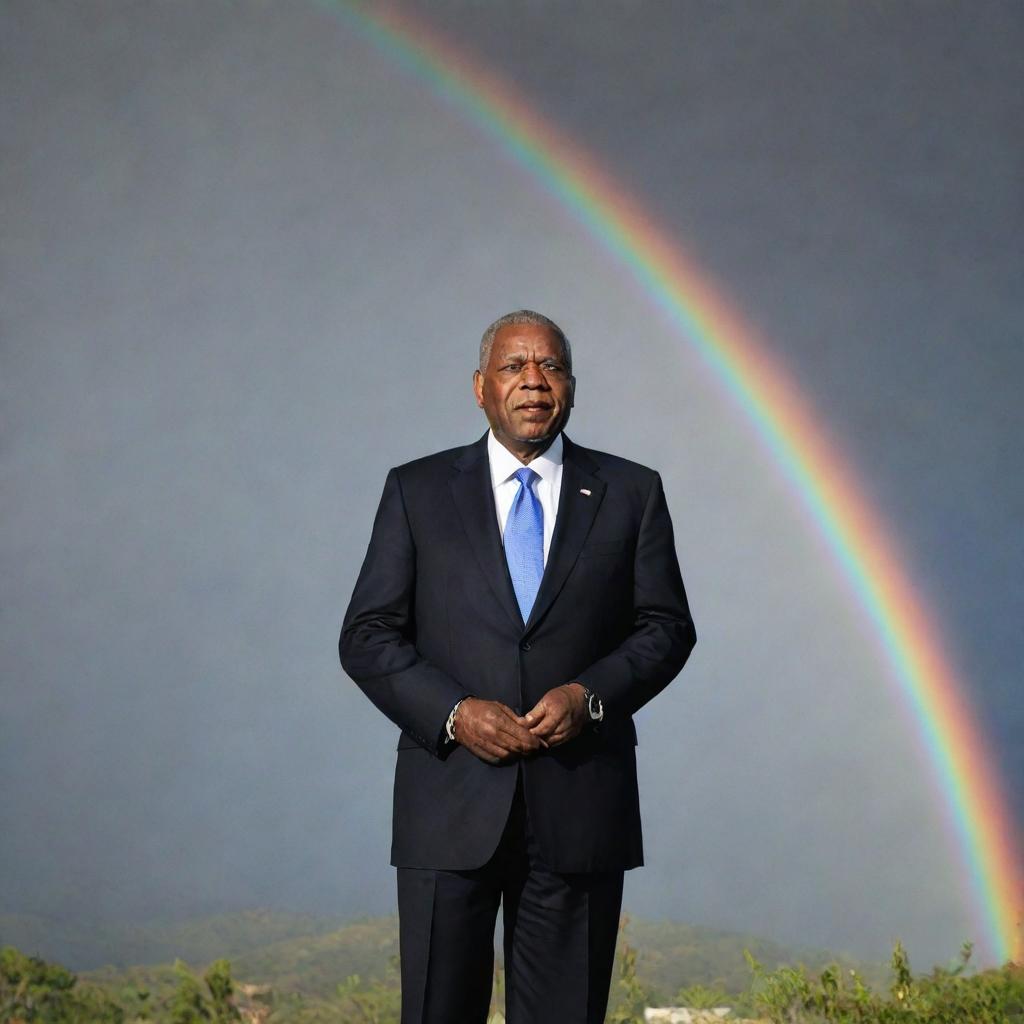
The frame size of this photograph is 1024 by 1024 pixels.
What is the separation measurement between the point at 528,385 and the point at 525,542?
0.28 metres

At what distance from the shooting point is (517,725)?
214 centimetres

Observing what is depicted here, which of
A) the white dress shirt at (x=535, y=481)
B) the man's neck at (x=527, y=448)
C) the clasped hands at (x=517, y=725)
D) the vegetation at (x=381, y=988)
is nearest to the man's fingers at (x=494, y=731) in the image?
the clasped hands at (x=517, y=725)

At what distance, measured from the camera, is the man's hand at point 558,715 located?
2.15 m

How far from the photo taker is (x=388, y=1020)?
4.96 meters

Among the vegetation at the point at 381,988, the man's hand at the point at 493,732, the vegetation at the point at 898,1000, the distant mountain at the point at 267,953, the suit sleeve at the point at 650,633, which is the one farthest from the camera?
the distant mountain at the point at 267,953

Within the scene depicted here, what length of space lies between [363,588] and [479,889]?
1.82ft

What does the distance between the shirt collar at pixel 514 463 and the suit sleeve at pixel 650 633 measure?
0.19 metres

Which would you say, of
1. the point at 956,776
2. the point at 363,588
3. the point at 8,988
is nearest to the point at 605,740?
the point at 363,588

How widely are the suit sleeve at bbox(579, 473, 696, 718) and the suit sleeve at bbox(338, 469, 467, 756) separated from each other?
0.25 m

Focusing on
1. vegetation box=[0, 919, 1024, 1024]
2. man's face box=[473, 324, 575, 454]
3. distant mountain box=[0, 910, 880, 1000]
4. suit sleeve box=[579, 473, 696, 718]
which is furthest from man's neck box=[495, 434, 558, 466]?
distant mountain box=[0, 910, 880, 1000]

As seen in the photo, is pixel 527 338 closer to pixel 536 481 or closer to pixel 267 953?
pixel 536 481

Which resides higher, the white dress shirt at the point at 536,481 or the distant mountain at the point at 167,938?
the white dress shirt at the point at 536,481

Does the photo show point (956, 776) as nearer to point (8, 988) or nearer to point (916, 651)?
point (916, 651)

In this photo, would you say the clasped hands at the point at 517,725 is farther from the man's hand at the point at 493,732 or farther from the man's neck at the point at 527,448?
the man's neck at the point at 527,448
